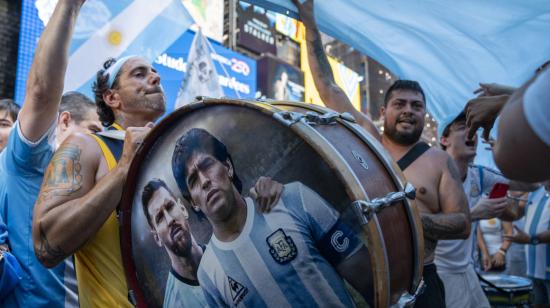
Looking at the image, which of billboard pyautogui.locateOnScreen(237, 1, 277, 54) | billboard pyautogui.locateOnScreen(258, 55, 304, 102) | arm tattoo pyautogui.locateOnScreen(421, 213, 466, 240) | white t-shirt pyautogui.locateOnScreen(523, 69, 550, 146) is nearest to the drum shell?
arm tattoo pyautogui.locateOnScreen(421, 213, 466, 240)

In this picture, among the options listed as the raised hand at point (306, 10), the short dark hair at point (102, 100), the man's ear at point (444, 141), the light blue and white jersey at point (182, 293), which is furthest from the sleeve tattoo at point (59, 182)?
the man's ear at point (444, 141)

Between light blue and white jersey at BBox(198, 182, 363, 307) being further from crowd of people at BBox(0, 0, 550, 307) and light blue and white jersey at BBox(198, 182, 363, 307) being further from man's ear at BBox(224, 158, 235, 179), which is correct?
man's ear at BBox(224, 158, 235, 179)

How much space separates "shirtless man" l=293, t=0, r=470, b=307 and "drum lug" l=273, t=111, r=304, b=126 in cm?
124

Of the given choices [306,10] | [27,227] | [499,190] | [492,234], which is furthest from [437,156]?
[492,234]

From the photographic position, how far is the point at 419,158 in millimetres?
2676

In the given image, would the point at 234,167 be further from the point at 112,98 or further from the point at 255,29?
the point at 255,29

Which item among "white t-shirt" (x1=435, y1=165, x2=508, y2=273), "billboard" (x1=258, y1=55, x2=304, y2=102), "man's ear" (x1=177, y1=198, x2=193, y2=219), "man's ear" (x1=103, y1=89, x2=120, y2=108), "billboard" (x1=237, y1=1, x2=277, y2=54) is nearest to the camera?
"man's ear" (x1=177, y1=198, x2=193, y2=219)

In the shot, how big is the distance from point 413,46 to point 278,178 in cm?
157

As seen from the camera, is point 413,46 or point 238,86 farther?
point 238,86

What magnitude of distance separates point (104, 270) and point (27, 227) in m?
0.61

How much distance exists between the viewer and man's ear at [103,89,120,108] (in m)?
2.17

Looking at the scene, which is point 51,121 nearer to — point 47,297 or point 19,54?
point 47,297

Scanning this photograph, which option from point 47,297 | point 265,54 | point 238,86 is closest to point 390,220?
point 47,297

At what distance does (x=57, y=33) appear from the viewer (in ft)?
5.89
